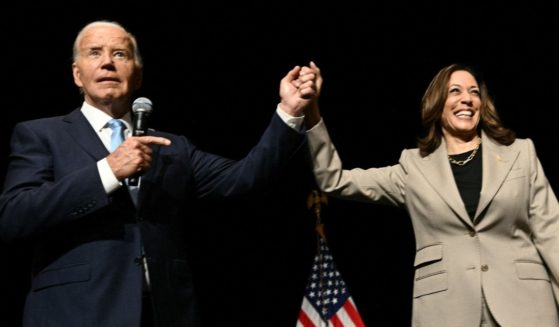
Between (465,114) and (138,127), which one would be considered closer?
(138,127)

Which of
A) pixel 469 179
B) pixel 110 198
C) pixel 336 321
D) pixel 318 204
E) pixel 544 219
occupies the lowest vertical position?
pixel 336 321

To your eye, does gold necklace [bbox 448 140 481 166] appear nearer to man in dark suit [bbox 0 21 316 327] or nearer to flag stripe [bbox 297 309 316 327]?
man in dark suit [bbox 0 21 316 327]

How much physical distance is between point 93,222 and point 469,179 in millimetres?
1385

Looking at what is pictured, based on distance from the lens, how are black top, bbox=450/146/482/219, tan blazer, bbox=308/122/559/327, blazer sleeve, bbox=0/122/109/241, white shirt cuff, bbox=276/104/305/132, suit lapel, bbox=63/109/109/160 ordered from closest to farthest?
blazer sleeve, bbox=0/122/109/241 → suit lapel, bbox=63/109/109/160 → white shirt cuff, bbox=276/104/305/132 → tan blazer, bbox=308/122/559/327 → black top, bbox=450/146/482/219

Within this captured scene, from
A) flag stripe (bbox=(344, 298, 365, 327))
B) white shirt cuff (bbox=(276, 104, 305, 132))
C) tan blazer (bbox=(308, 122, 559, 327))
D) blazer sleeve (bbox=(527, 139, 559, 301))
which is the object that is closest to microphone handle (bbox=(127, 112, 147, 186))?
white shirt cuff (bbox=(276, 104, 305, 132))

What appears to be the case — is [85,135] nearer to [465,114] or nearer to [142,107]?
[142,107]

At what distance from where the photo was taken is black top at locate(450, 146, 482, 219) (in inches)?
124

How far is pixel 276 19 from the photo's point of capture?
4504mm

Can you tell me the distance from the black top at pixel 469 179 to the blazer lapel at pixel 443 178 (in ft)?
0.12

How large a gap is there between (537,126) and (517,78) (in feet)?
0.87

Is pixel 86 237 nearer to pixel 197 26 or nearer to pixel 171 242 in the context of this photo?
pixel 171 242

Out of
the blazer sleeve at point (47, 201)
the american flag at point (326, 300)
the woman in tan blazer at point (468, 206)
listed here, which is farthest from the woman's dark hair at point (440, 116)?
the blazer sleeve at point (47, 201)

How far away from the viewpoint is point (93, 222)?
8.46 feet

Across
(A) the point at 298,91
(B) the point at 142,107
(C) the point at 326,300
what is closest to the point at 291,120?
(A) the point at 298,91
